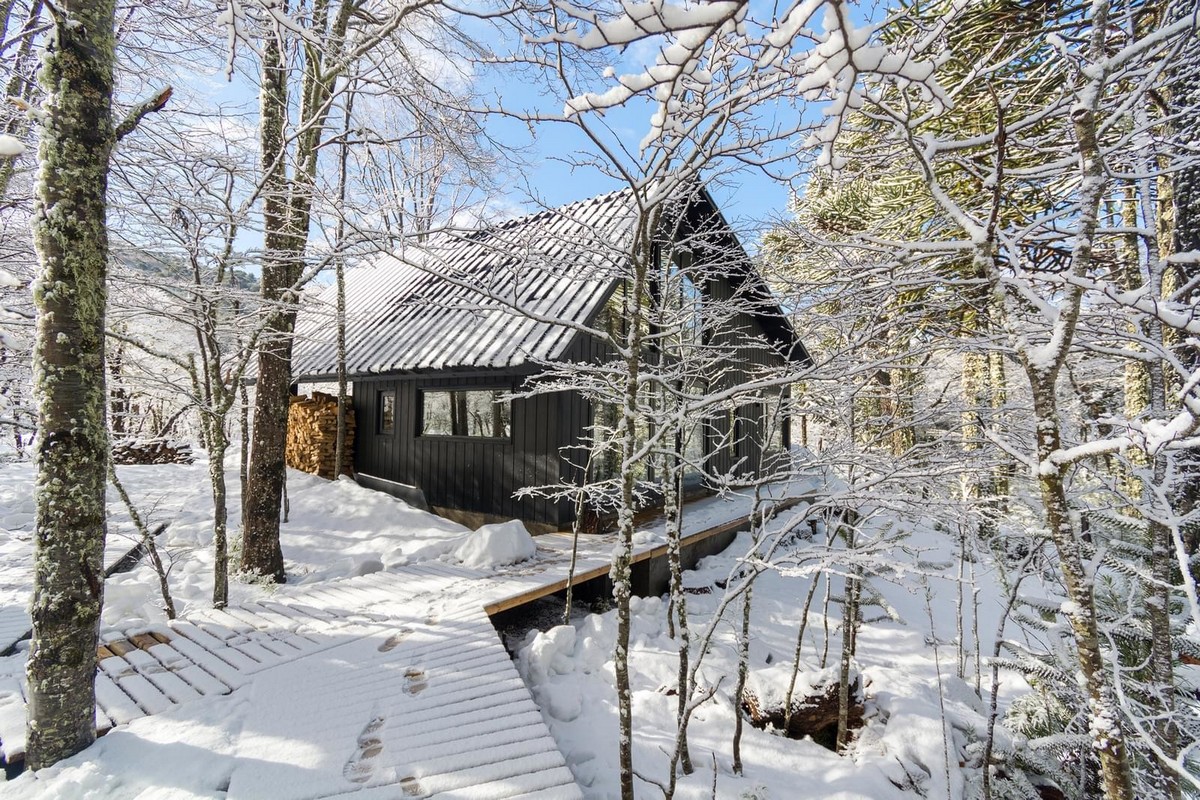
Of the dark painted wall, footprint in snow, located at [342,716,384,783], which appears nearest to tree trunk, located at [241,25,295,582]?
the dark painted wall

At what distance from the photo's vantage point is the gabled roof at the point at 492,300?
2.59 meters

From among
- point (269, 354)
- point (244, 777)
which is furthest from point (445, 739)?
point (269, 354)

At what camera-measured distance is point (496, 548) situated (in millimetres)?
5207

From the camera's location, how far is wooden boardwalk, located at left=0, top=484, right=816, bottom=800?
2.25m

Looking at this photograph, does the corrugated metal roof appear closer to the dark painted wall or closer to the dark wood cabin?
the dark wood cabin

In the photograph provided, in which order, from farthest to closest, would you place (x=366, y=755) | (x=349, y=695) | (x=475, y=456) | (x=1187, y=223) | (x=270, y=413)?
(x=475, y=456)
(x=270, y=413)
(x=1187, y=223)
(x=349, y=695)
(x=366, y=755)

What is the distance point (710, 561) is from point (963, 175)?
17.5 ft

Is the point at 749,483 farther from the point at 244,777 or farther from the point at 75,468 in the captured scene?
the point at 75,468

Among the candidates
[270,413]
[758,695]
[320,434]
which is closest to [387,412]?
[320,434]

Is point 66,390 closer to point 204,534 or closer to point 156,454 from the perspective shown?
point 204,534

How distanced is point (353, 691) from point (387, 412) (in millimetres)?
6566

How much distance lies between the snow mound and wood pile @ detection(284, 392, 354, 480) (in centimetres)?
525

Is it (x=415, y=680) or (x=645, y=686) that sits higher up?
(x=415, y=680)

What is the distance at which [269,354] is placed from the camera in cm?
511
